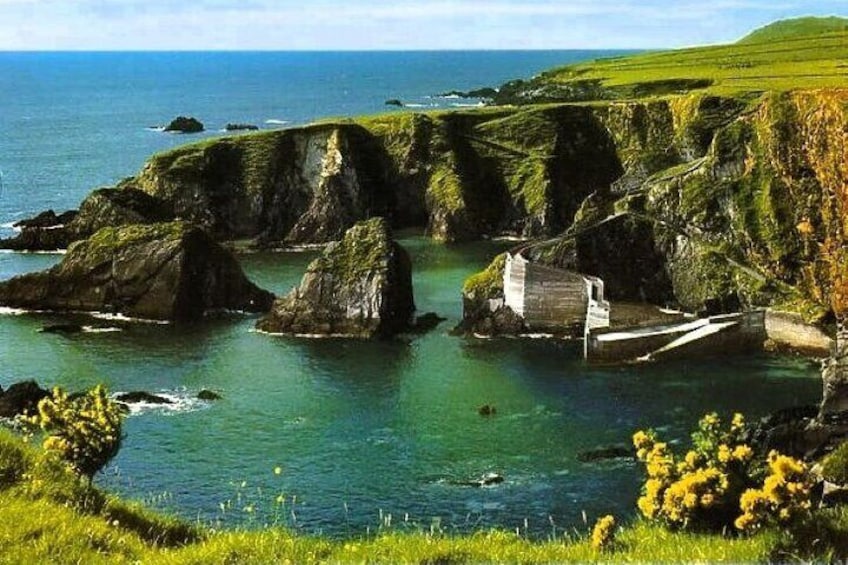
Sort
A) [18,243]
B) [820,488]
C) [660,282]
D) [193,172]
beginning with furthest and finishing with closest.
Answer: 1. [193,172]
2. [18,243]
3. [660,282]
4. [820,488]

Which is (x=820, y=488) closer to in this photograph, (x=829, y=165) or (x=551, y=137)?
(x=829, y=165)

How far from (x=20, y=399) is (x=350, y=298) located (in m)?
31.0

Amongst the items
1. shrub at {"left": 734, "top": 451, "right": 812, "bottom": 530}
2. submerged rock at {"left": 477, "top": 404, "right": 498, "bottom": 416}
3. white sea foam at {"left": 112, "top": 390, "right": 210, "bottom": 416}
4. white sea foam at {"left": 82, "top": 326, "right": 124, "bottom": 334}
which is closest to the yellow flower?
shrub at {"left": 734, "top": 451, "right": 812, "bottom": 530}

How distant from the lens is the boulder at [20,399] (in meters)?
60.1

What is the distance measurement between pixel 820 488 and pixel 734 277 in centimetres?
7676

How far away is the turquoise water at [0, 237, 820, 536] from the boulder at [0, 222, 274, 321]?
4.01 m

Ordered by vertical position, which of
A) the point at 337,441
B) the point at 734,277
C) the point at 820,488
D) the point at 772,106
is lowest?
the point at 337,441

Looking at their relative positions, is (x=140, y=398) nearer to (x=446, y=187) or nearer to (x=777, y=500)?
(x=777, y=500)

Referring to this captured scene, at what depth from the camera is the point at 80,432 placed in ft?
64.1

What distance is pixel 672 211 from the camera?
101 metres

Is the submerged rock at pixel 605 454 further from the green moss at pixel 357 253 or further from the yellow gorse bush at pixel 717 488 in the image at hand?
the yellow gorse bush at pixel 717 488

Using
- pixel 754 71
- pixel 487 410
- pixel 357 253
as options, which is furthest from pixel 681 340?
pixel 754 71

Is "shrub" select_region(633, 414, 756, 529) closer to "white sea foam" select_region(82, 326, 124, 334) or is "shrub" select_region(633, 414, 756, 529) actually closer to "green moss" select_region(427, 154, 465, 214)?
"white sea foam" select_region(82, 326, 124, 334)

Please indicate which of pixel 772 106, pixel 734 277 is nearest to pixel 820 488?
pixel 734 277
